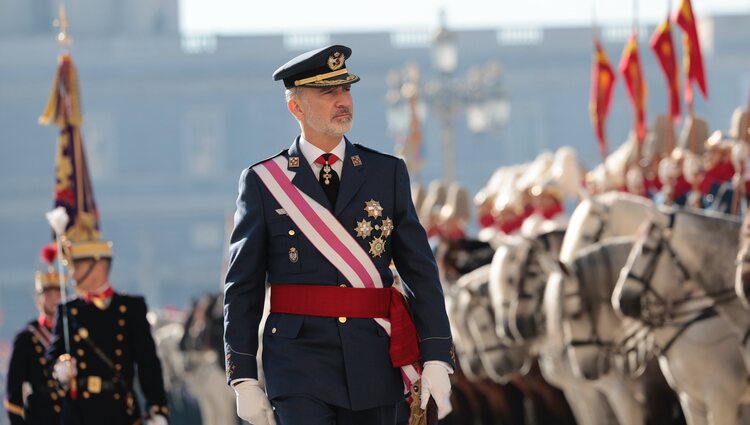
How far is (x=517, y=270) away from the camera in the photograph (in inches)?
516

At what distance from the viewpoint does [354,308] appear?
678cm

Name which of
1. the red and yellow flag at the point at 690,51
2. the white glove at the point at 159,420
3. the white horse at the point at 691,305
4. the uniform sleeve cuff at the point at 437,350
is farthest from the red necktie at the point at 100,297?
the red and yellow flag at the point at 690,51

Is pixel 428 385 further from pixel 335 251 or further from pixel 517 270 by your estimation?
pixel 517 270

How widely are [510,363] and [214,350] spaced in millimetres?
5601

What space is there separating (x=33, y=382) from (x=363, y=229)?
3.76 m

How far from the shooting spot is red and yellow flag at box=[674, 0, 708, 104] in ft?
46.9

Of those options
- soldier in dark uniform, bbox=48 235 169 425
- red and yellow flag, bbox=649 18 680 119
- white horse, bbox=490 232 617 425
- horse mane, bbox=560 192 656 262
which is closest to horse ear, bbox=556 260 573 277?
horse mane, bbox=560 192 656 262

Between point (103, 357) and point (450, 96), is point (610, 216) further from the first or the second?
point (450, 96)

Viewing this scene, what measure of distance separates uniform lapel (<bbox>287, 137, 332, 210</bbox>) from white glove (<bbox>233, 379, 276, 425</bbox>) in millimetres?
586

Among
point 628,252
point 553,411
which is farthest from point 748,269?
point 553,411

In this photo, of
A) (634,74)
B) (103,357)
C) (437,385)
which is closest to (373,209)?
(437,385)

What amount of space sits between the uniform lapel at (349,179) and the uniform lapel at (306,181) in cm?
→ 4

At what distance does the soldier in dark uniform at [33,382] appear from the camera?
9812mm

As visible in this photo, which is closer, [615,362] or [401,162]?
[401,162]
